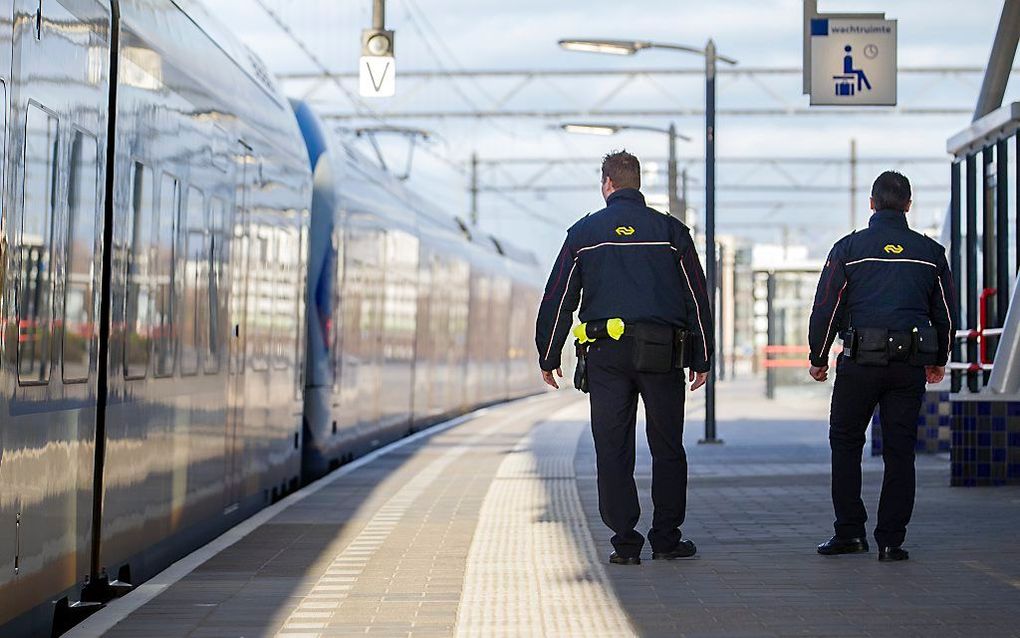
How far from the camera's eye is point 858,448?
9.32 m

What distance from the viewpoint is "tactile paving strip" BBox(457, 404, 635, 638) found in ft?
→ 23.5

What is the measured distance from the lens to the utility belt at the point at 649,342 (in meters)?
8.83

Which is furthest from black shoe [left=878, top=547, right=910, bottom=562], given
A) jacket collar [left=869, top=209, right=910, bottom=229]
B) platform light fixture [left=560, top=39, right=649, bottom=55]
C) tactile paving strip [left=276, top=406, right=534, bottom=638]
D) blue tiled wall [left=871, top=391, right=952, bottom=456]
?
platform light fixture [left=560, top=39, right=649, bottom=55]

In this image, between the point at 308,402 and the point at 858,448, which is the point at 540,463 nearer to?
the point at 308,402

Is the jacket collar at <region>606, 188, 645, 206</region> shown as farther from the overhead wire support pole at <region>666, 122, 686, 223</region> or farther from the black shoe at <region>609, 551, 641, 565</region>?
the overhead wire support pole at <region>666, 122, 686, 223</region>

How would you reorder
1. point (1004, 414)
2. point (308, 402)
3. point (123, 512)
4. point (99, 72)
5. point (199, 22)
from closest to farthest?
point (99, 72)
point (123, 512)
point (199, 22)
point (1004, 414)
point (308, 402)

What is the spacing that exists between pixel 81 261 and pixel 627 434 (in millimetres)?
2800

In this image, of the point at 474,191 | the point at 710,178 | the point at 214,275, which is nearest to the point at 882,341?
the point at 214,275

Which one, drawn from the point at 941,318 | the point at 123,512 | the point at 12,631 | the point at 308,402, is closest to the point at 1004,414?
the point at 941,318

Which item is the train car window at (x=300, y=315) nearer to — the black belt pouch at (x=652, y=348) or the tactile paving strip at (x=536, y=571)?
the tactile paving strip at (x=536, y=571)

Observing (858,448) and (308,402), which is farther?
(308,402)

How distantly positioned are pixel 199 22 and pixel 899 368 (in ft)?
13.8

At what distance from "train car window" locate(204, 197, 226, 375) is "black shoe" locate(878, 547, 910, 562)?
3776 millimetres

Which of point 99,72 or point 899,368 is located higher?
point 99,72
